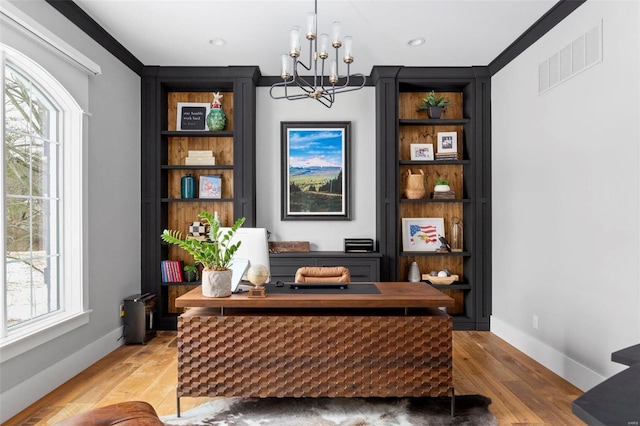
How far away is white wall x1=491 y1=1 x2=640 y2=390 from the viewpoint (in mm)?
2518

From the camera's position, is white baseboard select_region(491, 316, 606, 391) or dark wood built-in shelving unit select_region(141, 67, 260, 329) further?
dark wood built-in shelving unit select_region(141, 67, 260, 329)

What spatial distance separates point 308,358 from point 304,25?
266 cm

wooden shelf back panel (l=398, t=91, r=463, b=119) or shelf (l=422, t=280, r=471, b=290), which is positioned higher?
wooden shelf back panel (l=398, t=91, r=463, b=119)

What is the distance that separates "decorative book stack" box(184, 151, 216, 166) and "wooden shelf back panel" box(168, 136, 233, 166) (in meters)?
0.17

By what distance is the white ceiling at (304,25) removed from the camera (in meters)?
3.12

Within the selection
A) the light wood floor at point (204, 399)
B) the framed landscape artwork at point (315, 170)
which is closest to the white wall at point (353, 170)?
the framed landscape artwork at point (315, 170)

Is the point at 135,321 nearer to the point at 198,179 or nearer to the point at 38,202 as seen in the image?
the point at 38,202

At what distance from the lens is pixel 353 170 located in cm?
476

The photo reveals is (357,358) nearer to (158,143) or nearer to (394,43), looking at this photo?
(394,43)

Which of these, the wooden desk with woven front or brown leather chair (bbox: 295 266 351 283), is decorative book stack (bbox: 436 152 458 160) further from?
the wooden desk with woven front

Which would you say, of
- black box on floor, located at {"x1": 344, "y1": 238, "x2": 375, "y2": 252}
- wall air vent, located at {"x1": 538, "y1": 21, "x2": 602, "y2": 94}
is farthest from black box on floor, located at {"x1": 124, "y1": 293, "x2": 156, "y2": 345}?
wall air vent, located at {"x1": 538, "y1": 21, "x2": 602, "y2": 94}

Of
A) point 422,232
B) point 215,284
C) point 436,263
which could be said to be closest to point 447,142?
point 422,232

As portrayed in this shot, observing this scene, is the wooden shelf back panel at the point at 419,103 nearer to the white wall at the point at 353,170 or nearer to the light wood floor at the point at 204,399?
the white wall at the point at 353,170

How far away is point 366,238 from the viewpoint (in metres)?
4.66
